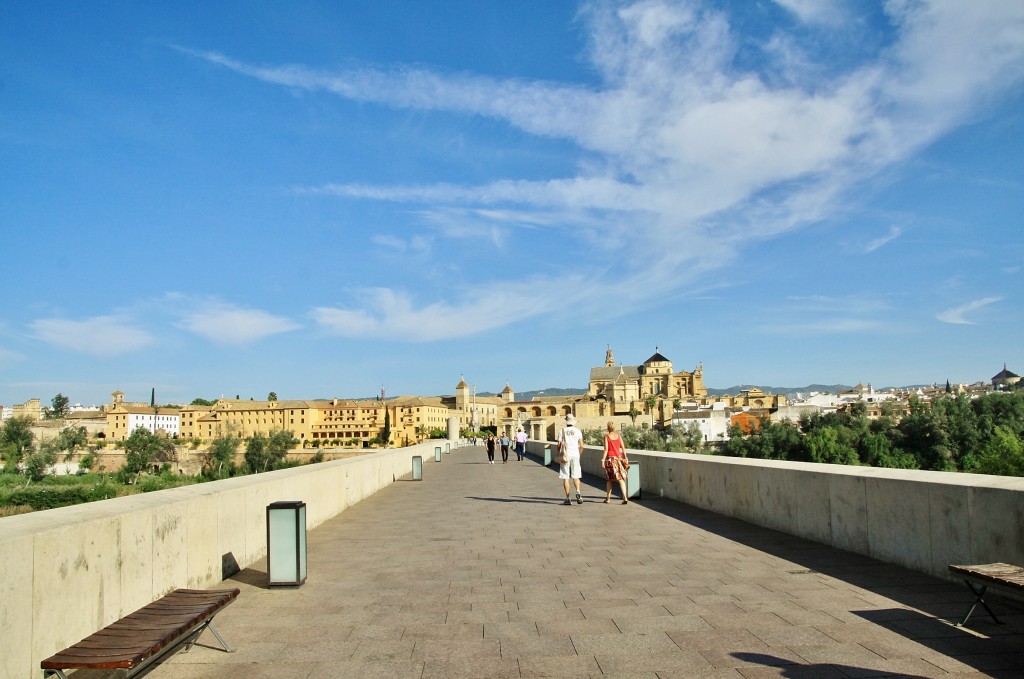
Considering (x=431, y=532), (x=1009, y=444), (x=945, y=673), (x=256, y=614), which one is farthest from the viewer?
(x=1009, y=444)

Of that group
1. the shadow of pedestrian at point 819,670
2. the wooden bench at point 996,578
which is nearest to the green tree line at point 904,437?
the wooden bench at point 996,578

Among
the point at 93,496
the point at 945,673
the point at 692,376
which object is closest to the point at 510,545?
the point at 945,673

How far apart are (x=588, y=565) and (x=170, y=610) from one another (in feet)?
13.7

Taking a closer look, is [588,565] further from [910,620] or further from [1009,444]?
[1009,444]

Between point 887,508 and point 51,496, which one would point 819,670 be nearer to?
point 887,508

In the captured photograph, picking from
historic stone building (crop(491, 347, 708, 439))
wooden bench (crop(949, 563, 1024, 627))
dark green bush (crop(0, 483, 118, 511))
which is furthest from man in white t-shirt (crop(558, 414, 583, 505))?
historic stone building (crop(491, 347, 708, 439))

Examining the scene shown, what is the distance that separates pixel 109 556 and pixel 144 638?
4.31 feet

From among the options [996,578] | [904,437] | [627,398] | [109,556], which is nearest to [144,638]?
[109,556]

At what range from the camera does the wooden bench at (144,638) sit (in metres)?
3.35

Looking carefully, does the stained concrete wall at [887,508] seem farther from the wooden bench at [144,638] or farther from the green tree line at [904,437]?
the green tree line at [904,437]

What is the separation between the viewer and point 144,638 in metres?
3.72

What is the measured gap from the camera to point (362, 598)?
6.11 m

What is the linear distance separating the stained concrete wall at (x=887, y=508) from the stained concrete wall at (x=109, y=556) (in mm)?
6092

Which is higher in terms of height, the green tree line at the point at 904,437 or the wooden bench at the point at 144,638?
the wooden bench at the point at 144,638
